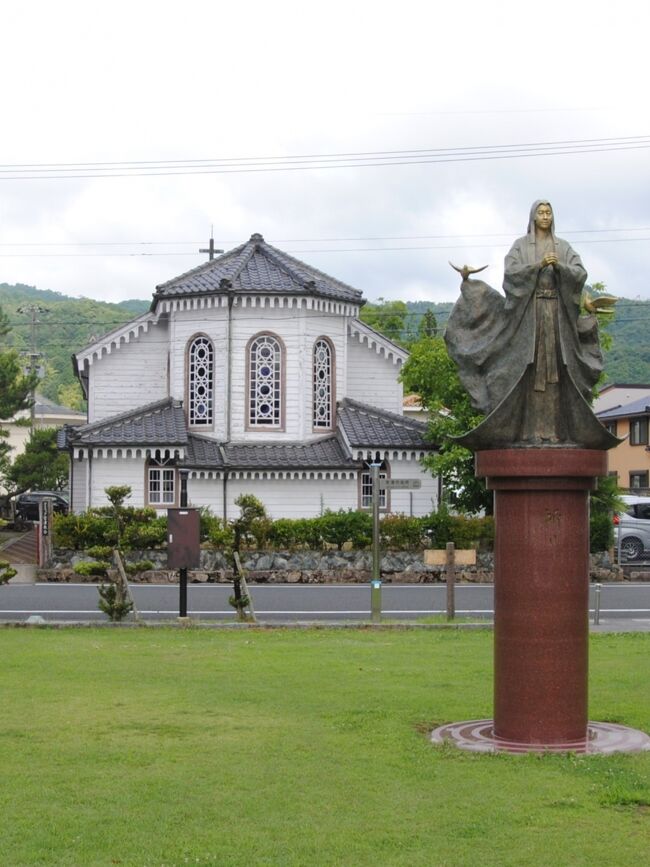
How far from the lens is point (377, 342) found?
149ft

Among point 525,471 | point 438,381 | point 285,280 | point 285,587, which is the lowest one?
point 285,587

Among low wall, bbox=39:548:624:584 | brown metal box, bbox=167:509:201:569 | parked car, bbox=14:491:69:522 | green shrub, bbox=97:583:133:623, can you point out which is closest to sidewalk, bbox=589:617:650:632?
brown metal box, bbox=167:509:201:569

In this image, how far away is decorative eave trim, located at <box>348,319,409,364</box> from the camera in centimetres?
4501

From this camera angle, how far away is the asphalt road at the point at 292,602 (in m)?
25.4

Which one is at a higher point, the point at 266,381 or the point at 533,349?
the point at 266,381

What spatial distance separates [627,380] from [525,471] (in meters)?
87.4

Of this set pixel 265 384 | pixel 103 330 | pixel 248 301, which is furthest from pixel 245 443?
pixel 103 330

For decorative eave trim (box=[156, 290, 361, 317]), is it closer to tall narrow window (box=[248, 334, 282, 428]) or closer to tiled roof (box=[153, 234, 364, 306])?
tiled roof (box=[153, 234, 364, 306])

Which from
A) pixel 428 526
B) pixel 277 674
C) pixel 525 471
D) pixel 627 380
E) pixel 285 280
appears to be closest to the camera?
pixel 525 471

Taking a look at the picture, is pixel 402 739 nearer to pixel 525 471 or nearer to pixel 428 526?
pixel 525 471

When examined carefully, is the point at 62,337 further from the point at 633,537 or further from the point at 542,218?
the point at 542,218

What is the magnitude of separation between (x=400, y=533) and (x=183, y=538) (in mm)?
14323

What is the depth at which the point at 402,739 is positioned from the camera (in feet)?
37.6

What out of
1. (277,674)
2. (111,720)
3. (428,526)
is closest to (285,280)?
(428,526)
